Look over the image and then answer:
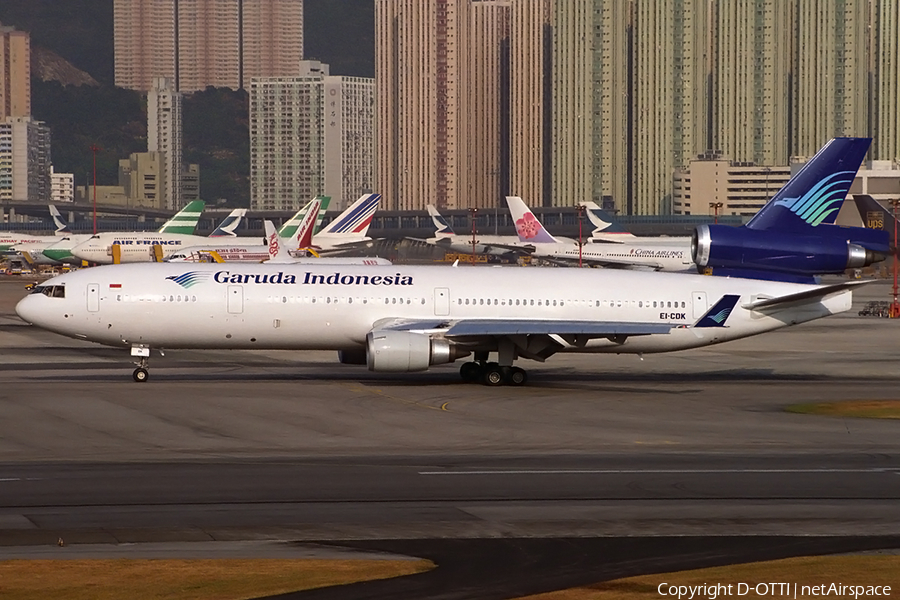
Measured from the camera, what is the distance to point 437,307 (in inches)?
1832

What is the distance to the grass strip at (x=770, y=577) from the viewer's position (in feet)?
65.2

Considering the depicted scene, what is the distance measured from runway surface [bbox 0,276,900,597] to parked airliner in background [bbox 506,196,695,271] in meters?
79.1

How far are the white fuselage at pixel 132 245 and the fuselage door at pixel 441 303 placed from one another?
11167 cm

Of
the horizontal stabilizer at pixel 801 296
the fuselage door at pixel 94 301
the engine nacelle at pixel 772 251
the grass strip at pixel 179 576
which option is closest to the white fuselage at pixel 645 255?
the engine nacelle at pixel 772 251

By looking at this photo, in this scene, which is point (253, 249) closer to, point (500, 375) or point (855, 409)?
point (500, 375)

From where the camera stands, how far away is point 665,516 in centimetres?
2555

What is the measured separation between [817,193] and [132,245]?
4804 inches

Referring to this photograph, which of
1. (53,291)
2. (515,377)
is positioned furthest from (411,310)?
(53,291)

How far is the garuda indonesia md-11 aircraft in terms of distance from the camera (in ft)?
148

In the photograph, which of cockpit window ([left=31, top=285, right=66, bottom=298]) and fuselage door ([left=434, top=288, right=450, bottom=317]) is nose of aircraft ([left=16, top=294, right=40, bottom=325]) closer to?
cockpit window ([left=31, top=285, right=66, bottom=298])

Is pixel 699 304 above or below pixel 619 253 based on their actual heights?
below

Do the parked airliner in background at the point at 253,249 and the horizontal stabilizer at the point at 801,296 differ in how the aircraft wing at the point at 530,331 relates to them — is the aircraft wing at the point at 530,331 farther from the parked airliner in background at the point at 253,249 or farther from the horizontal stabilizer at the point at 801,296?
the parked airliner in background at the point at 253,249

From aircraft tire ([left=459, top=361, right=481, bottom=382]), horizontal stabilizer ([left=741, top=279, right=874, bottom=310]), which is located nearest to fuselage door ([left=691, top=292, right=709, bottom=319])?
horizontal stabilizer ([left=741, top=279, right=874, bottom=310])

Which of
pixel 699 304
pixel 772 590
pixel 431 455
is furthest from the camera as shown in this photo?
pixel 699 304
